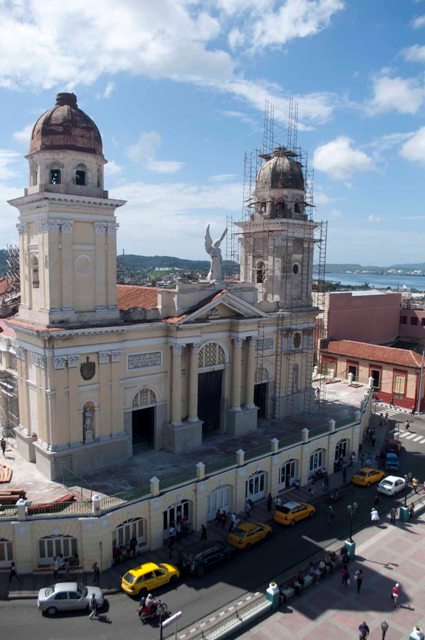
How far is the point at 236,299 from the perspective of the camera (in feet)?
105

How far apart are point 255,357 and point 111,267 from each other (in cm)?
1233

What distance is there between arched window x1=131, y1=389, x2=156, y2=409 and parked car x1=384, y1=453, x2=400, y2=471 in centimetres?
1684

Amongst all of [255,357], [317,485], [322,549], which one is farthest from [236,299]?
[322,549]

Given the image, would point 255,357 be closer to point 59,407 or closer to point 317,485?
point 317,485

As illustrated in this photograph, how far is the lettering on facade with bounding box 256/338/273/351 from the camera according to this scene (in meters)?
35.5

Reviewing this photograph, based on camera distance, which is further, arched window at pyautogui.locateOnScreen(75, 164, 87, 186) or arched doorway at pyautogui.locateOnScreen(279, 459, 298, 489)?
arched doorway at pyautogui.locateOnScreen(279, 459, 298, 489)

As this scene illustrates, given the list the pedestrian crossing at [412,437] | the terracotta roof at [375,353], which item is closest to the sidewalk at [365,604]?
the pedestrian crossing at [412,437]

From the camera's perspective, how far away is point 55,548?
73.6 ft

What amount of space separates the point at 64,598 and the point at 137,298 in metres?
17.8

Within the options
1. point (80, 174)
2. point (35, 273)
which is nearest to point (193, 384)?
point (35, 273)

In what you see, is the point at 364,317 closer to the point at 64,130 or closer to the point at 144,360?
the point at 144,360

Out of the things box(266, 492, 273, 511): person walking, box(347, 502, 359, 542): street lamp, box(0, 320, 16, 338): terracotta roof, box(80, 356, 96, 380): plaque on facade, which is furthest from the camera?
box(0, 320, 16, 338): terracotta roof

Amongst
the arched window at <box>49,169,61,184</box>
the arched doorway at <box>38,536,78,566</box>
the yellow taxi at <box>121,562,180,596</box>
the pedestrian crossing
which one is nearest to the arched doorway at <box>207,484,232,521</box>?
the yellow taxi at <box>121,562,180,596</box>

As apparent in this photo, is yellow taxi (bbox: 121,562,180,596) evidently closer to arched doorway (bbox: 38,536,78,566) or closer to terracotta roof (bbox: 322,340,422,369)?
arched doorway (bbox: 38,536,78,566)
